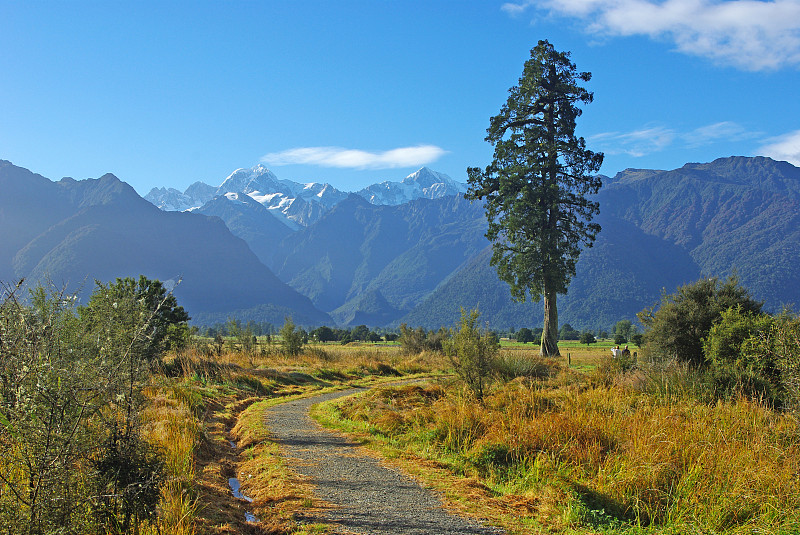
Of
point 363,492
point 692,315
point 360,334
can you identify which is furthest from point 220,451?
point 360,334

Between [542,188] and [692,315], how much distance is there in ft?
46.6

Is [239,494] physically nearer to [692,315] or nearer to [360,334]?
[692,315]

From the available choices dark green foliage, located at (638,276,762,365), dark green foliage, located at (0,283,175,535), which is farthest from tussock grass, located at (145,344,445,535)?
dark green foliage, located at (638,276,762,365)

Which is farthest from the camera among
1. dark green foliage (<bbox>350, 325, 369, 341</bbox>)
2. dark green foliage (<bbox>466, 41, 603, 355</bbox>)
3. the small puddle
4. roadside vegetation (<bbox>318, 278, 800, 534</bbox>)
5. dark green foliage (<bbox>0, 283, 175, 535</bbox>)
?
dark green foliage (<bbox>350, 325, 369, 341</bbox>)

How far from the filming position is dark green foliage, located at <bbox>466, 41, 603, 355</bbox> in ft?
92.5

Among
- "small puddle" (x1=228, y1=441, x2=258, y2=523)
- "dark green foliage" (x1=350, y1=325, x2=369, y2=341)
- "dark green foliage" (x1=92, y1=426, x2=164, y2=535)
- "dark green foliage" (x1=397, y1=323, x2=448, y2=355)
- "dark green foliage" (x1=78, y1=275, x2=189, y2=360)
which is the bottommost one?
"dark green foliage" (x1=350, y1=325, x2=369, y2=341)

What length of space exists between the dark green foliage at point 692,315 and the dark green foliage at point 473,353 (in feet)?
17.9

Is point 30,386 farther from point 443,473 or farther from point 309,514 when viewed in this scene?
point 443,473

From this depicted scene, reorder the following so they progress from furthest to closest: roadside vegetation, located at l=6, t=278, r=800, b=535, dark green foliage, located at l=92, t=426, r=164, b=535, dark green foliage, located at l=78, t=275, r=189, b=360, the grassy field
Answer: dark green foliage, located at l=78, t=275, r=189, b=360
the grassy field
dark green foliage, located at l=92, t=426, r=164, b=535
roadside vegetation, located at l=6, t=278, r=800, b=535

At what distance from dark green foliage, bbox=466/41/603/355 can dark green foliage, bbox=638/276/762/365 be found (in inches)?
432

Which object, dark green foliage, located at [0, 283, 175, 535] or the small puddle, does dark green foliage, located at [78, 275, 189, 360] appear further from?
the small puddle

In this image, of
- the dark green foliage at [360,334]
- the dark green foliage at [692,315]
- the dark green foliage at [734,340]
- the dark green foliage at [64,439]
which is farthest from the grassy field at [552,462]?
Answer: the dark green foliage at [360,334]

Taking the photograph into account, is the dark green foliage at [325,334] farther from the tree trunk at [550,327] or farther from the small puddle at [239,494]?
the small puddle at [239,494]

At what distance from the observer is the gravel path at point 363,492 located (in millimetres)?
5309
